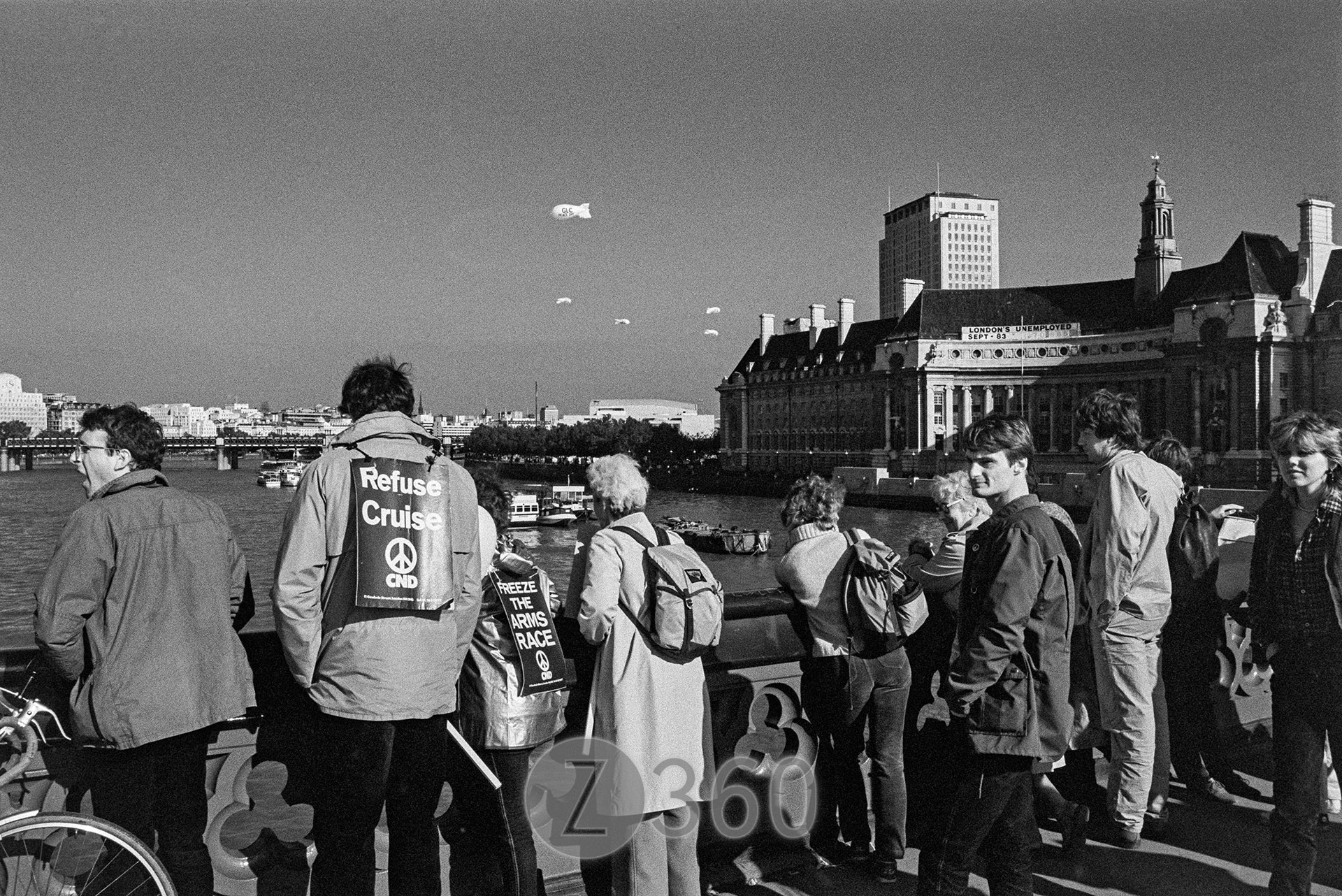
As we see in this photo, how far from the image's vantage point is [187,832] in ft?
9.86

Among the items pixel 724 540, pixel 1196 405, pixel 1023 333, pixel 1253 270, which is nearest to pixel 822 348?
pixel 1023 333

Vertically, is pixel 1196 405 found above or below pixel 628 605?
above

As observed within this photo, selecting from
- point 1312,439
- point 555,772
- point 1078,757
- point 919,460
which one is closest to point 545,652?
point 555,772

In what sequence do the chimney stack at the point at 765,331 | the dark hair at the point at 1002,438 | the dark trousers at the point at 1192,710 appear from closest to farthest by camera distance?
1. the dark hair at the point at 1002,438
2. the dark trousers at the point at 1192,710
3. the chimney stack at the point at 765,331

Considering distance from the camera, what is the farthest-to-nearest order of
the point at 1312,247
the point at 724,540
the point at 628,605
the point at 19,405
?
the point at 19,405 → the point at 1312,247 → the point at 724,540 → the point at 628,605

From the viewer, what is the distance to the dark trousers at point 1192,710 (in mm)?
4801

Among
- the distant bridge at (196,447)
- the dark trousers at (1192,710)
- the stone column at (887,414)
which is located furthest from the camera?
the distant bridge at (196,447)

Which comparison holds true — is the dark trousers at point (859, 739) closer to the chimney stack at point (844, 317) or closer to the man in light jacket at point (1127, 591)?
the man in light jacket at point (1127, 591)

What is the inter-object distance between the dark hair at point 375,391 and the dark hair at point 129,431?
54cm

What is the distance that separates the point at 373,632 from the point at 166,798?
0.73 m

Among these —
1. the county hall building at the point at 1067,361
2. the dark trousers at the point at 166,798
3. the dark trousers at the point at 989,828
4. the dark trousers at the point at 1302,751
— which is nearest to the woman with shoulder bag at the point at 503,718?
the dark trousers at the point at 166,798

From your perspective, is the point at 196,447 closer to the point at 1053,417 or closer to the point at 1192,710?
the point at 1053,417

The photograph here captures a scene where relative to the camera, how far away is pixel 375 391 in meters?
3.19

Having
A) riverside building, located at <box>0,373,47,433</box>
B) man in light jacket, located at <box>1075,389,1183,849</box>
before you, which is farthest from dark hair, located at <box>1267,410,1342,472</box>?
riverside building, located at <box>0,373,47,433</box>
